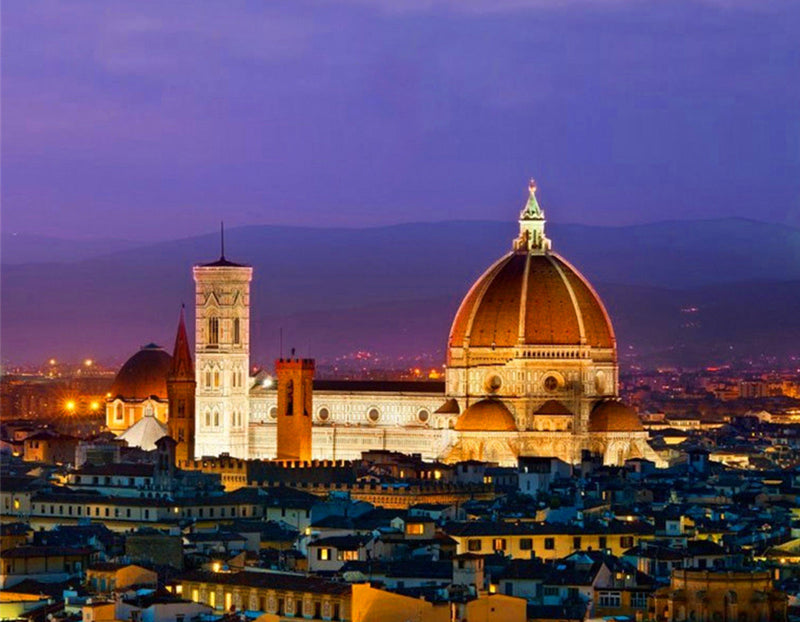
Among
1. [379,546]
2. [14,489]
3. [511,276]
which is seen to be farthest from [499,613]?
[511,276]

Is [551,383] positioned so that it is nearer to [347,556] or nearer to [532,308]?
[532,308]

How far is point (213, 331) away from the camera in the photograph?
454 feet

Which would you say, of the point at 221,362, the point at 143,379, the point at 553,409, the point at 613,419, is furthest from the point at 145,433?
the point at 613,419

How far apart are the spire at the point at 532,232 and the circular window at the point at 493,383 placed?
485cm

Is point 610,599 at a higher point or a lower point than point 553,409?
lower

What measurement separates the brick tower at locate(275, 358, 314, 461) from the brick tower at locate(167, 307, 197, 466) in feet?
10.8

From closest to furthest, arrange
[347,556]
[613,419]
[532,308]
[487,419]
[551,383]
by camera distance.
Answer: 1. [347,556]
2. [487,419]
3. [613,419]
4. [532,308]
5. [551,383]

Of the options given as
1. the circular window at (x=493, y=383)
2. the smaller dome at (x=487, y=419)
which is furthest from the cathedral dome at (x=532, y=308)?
the smaller dome at (x=487, y=419)

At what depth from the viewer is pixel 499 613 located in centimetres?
6372

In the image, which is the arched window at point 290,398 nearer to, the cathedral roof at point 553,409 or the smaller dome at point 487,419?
the smaller dome at point 487,419

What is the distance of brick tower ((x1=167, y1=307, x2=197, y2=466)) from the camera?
13288cm

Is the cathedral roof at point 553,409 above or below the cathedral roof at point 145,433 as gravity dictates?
above

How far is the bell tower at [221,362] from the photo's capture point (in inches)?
5413

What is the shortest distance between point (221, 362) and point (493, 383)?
10.2 metres
